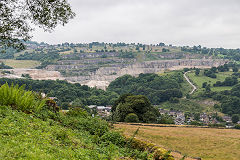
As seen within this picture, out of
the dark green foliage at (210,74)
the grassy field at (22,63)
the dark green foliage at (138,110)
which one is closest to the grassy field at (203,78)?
the dark green foliage at (210,74)

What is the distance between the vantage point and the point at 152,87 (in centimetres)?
9788

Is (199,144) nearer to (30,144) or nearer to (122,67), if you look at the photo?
(30,144)

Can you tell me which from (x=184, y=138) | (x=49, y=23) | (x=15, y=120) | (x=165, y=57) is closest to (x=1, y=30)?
(x=49, y=23)

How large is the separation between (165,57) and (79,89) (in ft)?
384

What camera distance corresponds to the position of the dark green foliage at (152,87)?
85.3 meters

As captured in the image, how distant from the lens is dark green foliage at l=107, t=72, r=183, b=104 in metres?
85.3

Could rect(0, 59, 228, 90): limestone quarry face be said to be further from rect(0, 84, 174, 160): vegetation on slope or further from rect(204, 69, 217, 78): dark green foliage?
rect(0, 84, 174, 160): vegetation on slope

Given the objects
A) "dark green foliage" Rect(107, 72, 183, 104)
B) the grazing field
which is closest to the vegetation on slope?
the grazing field

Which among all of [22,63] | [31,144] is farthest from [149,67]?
[31,144]

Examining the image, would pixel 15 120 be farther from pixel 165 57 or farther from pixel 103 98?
pixel 165 57

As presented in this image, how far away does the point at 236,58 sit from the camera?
17312 cm

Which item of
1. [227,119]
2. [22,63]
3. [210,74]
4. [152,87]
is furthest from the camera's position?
[22,63]

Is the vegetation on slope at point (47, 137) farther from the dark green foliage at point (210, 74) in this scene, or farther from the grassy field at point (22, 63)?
the grassy field at point (22, 63)

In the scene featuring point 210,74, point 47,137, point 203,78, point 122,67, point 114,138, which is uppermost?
point 47,137
